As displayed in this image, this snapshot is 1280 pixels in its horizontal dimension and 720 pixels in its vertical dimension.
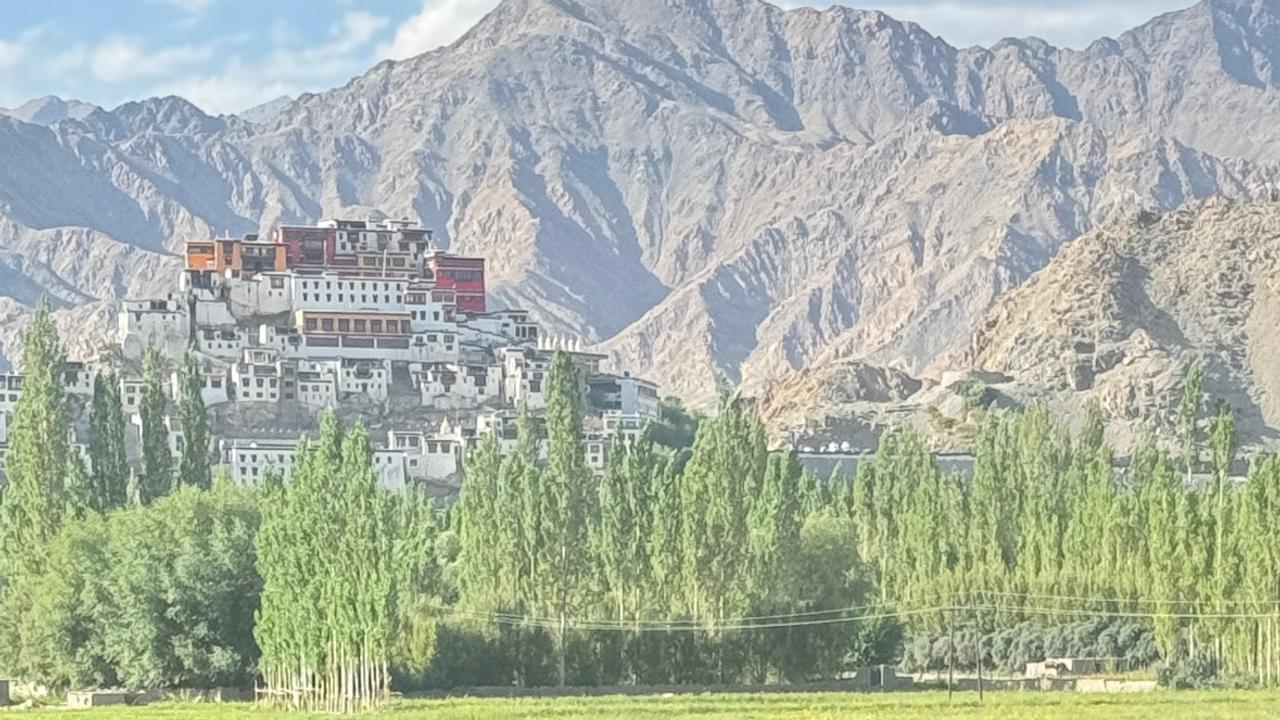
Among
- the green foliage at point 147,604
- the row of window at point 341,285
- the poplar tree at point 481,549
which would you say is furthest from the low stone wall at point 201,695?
the row of window at point 341,285

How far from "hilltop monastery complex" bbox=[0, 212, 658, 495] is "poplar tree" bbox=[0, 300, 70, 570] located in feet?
Result: 198

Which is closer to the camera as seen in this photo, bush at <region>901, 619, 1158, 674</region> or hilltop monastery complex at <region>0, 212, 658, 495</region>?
bush at <region>901, 619, 1158, 674</region>

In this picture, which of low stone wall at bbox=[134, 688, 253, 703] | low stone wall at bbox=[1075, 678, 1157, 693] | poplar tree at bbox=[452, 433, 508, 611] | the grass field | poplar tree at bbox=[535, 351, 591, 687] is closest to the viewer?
the grass field

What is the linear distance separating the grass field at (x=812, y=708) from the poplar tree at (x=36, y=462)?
66.4ft

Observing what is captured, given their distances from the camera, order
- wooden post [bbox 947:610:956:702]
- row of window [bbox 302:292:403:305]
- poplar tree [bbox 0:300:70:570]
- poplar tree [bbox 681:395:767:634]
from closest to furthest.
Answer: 1. wooden post [bbox 947:610:956:702]
2. poplar tree [bbox 681:395:767:634]
3. poplar tree [bbox 0:300:70:570]
4. row of window [bbox 302:292:403:305]

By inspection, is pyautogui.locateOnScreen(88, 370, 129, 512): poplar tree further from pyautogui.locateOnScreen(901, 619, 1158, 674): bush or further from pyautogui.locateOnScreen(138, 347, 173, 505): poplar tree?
pyautogui.locateOnScreen(901, 619, 1158, 674): bush

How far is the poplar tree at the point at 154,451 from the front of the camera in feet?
362

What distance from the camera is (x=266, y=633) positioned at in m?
73.4

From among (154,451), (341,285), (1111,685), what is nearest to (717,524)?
(1111,685)

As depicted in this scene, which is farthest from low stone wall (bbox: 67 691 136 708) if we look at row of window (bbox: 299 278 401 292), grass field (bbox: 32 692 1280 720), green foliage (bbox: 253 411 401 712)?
row of window (bbox: 299 278 401 292)

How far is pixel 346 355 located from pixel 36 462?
272ft

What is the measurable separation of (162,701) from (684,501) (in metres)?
20.6

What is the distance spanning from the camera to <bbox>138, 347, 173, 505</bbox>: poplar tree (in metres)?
110

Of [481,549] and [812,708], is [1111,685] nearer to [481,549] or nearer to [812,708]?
[812,708]
